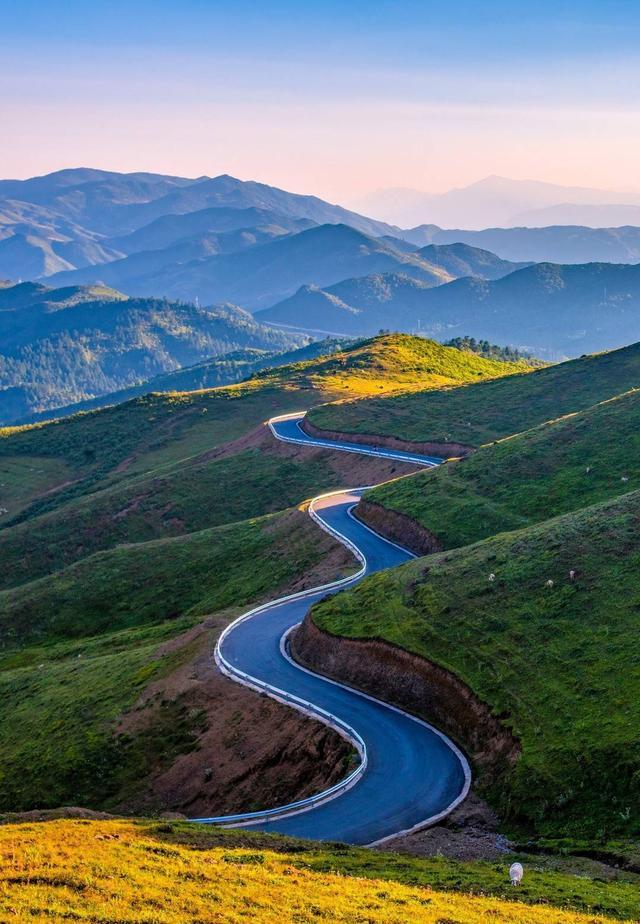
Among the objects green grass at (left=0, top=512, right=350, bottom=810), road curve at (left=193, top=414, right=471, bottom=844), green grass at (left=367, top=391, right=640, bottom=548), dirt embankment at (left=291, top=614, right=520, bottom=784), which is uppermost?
green grass at (left=367, top=391, right=640, bottom=548)

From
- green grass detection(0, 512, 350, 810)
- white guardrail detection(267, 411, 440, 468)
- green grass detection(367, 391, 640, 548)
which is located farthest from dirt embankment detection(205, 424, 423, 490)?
green grass detection(0, 512, 350, 810)

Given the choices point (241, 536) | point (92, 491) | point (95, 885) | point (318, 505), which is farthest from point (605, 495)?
point (92, 491)

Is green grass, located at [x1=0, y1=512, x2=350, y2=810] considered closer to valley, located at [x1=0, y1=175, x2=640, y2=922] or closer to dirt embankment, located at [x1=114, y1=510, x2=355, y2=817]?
valley, located at [x1=0, y1=175, x2=640, y2=922]

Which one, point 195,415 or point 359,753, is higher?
point 195,415

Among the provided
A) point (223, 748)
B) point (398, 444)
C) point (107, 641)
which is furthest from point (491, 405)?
point (223, 748)

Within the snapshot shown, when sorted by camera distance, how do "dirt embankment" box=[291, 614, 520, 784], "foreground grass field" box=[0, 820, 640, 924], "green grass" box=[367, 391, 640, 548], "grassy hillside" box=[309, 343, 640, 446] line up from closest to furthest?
"foreground grass field" box=[0, 820, 640, 924], "dirt embankment" box=[291, 614, 520, 784], "green grass" box=[367, 391, 640, 548], "grassy hillside" box=[309, 343, 640, 446]

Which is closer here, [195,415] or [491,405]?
[491,405]

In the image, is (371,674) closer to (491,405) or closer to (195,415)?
(491,405)
